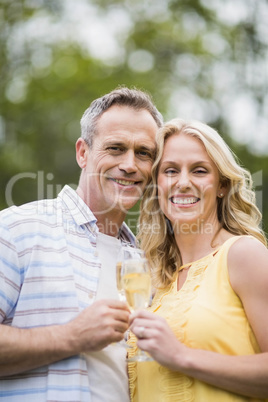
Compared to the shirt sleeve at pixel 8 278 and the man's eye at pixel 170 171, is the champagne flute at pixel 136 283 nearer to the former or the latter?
the shirt sleeve at pixel 8 278

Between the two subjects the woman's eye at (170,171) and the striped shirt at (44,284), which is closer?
the striped shirt at (44,284)

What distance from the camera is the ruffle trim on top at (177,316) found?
298 cm

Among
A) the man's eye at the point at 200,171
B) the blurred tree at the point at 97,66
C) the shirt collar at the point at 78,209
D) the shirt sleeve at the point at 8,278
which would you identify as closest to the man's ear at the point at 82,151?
the shirt collar at the point at 78,209

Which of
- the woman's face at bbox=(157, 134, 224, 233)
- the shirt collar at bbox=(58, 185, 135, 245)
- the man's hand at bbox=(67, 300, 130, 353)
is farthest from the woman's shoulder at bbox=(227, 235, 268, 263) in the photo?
the shirt collar at bbox=(58, 185, 135, 245)

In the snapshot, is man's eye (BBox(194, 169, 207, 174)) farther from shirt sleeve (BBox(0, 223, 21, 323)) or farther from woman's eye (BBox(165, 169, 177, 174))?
shirt sleeve (BBox(0, 223, 21, 323))

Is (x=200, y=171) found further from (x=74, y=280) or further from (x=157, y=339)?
(x=157, y=339)

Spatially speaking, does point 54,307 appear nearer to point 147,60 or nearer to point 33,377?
point 33,377

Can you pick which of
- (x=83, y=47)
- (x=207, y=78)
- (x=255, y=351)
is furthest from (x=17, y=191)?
(x=255, y=351)

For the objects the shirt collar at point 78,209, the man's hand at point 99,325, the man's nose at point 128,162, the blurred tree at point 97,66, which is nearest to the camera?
the man's hand at point 99,325

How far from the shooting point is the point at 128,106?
404 centimetres

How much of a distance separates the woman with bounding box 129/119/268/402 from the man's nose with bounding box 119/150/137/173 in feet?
0.56

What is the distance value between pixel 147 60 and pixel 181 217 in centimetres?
1395

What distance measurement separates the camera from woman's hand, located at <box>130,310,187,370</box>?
2.76m

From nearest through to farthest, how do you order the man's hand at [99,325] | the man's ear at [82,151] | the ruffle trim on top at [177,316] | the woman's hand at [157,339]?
the woman's hand at [157,339]
the man's hand at [99,325]
the ruffle trim on top at [177,316]
the man's ear at [82,151]
